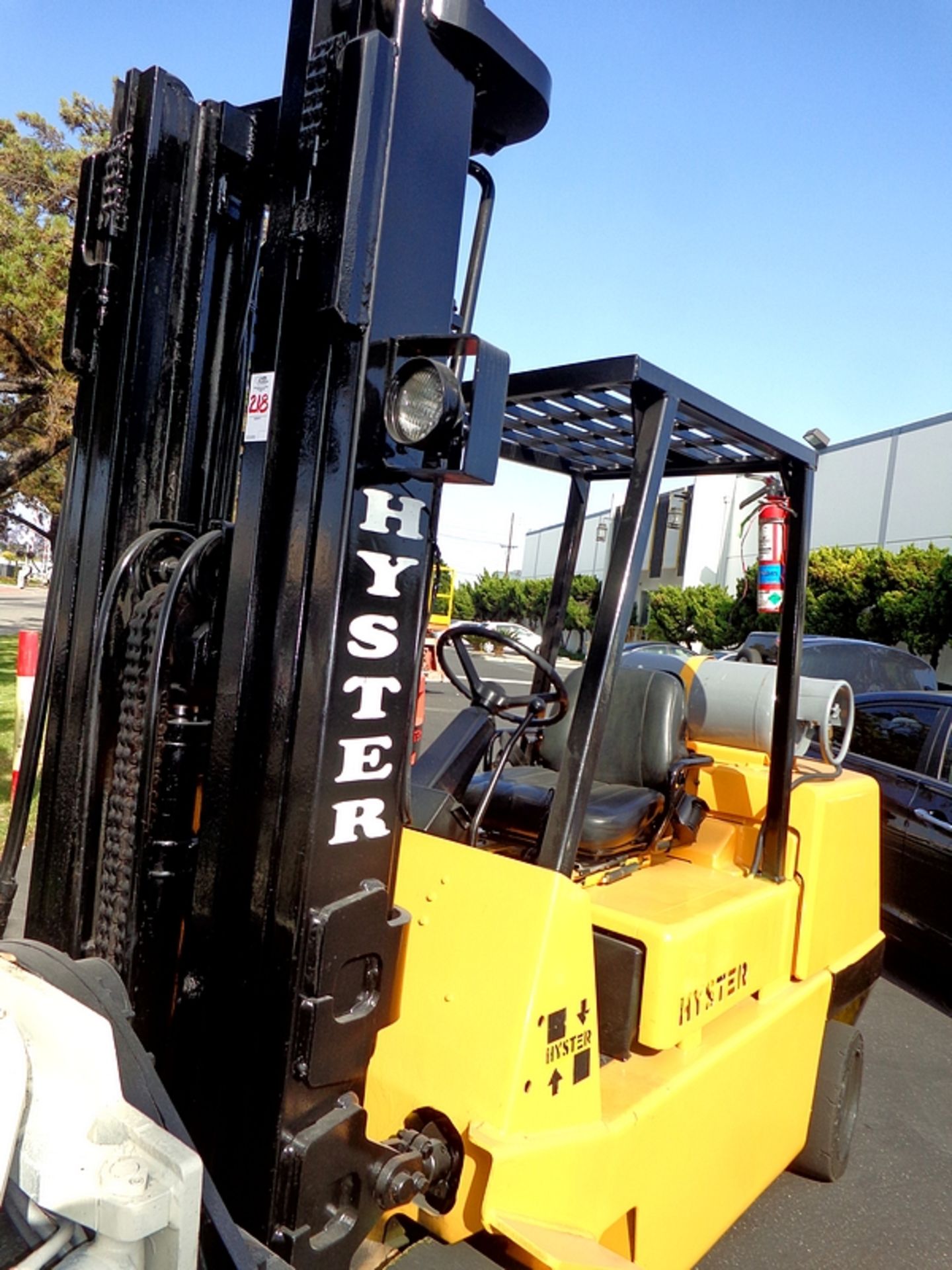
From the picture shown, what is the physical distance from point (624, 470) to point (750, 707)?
0.91 m

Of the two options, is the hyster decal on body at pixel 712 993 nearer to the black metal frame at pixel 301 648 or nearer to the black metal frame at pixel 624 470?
the black metal frame at pixel 624 470

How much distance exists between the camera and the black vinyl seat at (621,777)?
118 inches

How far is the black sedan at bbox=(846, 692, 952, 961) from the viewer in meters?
5.54

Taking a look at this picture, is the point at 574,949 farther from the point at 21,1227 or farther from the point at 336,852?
the point at 21,1227

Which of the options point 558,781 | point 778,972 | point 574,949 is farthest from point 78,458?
point 778,972

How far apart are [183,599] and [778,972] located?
216 centimetres

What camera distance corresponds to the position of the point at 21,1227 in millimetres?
1267

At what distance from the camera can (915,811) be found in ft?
18.9

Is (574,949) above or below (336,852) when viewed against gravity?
below

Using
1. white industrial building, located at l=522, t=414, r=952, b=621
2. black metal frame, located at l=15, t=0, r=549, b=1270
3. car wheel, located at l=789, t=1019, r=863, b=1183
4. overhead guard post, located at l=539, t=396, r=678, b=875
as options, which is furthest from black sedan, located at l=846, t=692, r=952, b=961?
white industrial building, located at l=522, t=414, r=952, b=621

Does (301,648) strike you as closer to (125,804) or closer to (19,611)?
(125,804)

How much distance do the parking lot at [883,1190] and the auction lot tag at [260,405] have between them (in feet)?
6.94

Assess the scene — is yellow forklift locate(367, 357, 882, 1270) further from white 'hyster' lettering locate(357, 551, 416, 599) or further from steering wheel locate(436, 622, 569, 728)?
white 'hyster' lettering locate(357, 551, 416, 599)

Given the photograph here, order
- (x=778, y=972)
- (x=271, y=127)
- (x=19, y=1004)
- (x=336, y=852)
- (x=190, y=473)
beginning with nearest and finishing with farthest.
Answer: (x=19, y=1004), (x=336, y=852), (x=271, y=127), (x=190, y=473), (x=778, y=972)
